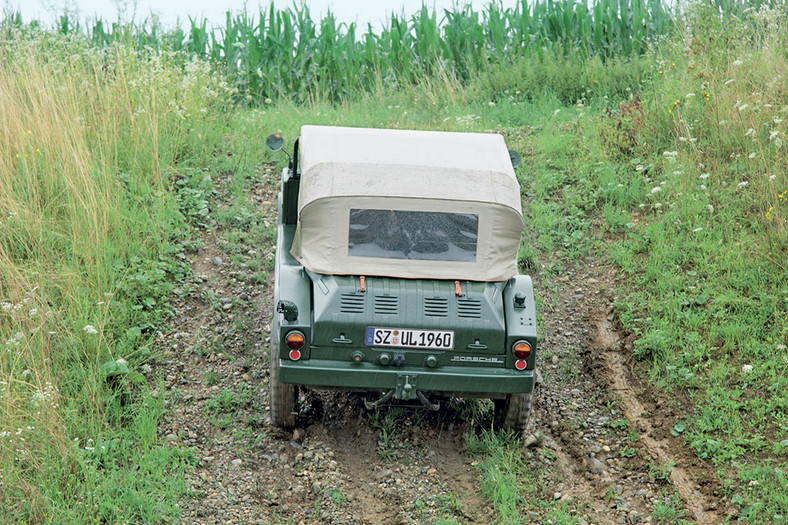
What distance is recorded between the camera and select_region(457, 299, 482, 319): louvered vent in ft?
20.4

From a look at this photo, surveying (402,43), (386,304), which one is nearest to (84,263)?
(386,304)

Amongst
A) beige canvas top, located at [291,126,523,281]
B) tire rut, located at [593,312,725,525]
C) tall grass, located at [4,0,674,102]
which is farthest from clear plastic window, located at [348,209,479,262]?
tall grass, located at [4,0,674,102]

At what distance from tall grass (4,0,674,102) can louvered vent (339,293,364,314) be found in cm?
915

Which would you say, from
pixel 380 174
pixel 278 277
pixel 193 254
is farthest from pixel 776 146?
pixel 193 254

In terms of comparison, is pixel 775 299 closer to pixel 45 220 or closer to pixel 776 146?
pixel 776 146

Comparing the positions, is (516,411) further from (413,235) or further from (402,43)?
(402,43)

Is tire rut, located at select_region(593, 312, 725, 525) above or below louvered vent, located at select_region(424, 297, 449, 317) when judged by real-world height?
below

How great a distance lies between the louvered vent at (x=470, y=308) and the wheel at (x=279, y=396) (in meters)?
1.37

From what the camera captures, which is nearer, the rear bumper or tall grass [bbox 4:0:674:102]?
the rear bumper

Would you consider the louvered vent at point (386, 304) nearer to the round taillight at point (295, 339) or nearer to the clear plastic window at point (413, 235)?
the clear plastic window at point (413, 235)

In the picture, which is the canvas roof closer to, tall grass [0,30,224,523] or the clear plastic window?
the clear plastic window

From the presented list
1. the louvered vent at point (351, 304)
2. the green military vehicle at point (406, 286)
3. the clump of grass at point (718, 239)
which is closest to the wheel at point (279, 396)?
the green military vehicle at point (406, 286)

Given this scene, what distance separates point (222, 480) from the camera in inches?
239

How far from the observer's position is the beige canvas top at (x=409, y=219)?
6.39 meters
